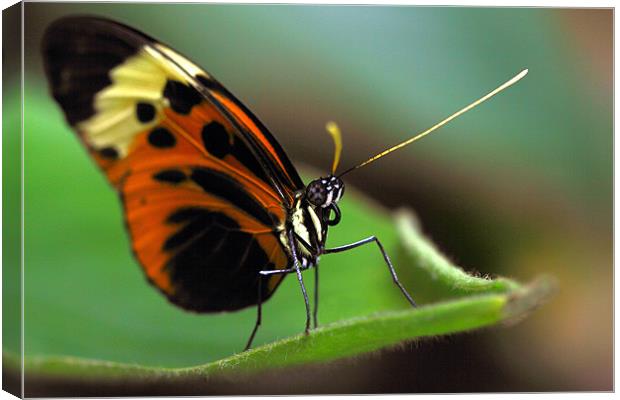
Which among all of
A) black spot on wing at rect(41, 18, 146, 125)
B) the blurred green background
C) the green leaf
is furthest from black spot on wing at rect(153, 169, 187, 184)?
the green leaf

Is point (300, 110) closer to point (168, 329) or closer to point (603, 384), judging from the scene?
point (168, 329)

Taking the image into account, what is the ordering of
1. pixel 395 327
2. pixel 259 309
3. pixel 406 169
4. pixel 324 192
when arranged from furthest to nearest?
pixel 406 169, pixel 259 309, pixel 324 192, pixel 395 327

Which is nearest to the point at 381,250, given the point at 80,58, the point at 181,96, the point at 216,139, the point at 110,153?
the point at 216,139

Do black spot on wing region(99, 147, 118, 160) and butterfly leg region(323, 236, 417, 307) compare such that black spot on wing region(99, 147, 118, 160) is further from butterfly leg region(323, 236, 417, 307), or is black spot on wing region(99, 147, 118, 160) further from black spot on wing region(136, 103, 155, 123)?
butterfly leg region(323, 236, 417, 307)

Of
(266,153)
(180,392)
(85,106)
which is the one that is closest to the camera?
(266,153)

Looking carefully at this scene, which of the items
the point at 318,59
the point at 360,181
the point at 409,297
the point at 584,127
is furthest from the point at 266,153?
the point at 584,127

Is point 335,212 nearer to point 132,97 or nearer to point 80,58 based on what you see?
point 132,97
